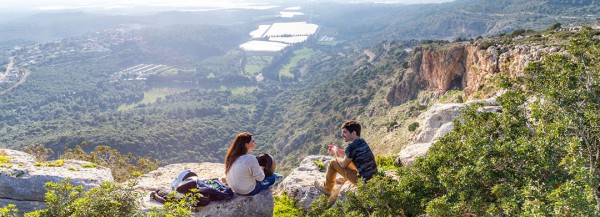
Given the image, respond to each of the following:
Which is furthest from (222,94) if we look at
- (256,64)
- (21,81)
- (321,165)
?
(321,165)

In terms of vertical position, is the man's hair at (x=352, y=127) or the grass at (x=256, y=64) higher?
the man's hair at (x=352, y=127)

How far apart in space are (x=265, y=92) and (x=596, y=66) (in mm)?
127459

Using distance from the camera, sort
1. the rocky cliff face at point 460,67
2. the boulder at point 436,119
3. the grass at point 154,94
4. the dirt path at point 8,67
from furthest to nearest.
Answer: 1. the dirt path at point 8,67
2. the grass at point 154,94
3. the rocky cliff face at point 460,67
4. the boulder at point 436,119

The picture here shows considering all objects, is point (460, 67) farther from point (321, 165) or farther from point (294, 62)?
point (294, 62)

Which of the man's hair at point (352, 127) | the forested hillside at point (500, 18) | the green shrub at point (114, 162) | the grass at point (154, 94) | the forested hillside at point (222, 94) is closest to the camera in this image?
the man's hair at point (352, 127)

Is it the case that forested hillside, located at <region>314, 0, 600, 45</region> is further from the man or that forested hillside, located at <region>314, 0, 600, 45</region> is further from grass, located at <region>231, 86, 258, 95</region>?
the man

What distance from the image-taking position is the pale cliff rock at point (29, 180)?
8.56m

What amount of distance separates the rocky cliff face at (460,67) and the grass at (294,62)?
10436cm

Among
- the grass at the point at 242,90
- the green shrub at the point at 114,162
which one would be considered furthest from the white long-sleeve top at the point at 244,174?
the grass at the point at 242,90

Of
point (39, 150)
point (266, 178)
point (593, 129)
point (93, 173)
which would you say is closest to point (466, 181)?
point (593, 129)

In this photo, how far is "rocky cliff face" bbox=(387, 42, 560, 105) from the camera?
75.0 feet

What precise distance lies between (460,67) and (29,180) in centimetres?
3236

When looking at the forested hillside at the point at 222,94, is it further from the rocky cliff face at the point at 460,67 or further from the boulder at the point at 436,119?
the boulder at the point at 436,119

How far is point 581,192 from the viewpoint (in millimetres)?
4848
